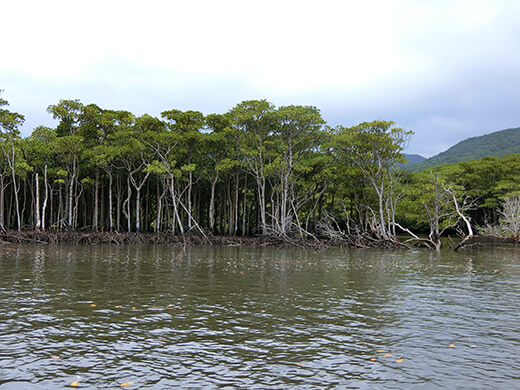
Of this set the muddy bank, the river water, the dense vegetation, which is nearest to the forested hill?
the dense vegetation

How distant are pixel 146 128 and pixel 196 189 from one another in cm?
1287

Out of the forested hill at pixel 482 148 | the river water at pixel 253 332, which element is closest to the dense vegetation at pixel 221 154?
the river water at pixel 253 332

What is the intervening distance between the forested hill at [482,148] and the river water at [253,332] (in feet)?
356

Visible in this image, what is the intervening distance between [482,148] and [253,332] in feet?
477

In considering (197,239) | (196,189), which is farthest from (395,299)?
(196,189)

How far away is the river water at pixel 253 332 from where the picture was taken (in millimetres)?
5973

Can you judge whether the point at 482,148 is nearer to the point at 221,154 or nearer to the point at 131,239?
the point at 221,154

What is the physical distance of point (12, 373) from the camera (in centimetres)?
587

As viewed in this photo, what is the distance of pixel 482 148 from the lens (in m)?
134

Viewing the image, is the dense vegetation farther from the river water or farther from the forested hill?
the forested hill

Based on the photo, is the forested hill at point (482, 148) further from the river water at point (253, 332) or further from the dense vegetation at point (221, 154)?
the river water at point (253, 332)

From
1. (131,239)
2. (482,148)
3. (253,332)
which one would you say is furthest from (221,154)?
(482,148)

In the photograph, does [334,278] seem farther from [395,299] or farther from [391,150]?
[391,150]

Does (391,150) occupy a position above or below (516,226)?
above
